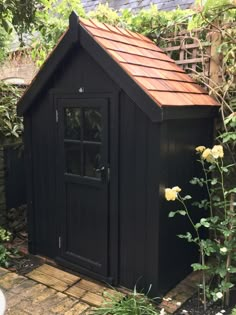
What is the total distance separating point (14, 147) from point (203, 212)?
2.71 meters

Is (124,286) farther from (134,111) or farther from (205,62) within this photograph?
(205,62)

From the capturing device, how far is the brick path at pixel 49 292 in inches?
117

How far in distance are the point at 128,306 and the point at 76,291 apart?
67cm

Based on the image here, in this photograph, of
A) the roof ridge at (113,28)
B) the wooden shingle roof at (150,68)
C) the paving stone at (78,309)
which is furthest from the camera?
the roof ridge at (113,28)

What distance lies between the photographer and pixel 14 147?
4.68 metres

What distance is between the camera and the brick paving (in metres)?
2.97

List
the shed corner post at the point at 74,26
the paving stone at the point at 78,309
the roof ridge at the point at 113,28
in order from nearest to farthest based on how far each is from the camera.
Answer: the paving stone at the point at 78,309
the shed corner post at the point at 74,26
the roof ridge at the point at 113,28

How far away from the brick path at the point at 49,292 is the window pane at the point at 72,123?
151 centimetres

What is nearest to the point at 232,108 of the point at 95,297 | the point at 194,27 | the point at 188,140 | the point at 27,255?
the point at 188,140

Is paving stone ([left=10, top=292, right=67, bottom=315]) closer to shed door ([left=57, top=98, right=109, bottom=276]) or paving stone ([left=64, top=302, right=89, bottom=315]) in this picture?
paving stone ([left=64, top=302, right=89, bottom=315])

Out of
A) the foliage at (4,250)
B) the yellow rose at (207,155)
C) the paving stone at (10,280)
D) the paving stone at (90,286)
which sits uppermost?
the yellow rose at (207,155)

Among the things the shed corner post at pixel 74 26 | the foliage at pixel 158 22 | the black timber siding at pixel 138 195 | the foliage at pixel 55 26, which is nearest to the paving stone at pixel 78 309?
the black timber siding at pixel 138 195

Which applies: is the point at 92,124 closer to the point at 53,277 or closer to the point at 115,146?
the point at 115,146

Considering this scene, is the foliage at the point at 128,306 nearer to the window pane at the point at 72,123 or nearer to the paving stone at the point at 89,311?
the paving stone at the point at 89,311
